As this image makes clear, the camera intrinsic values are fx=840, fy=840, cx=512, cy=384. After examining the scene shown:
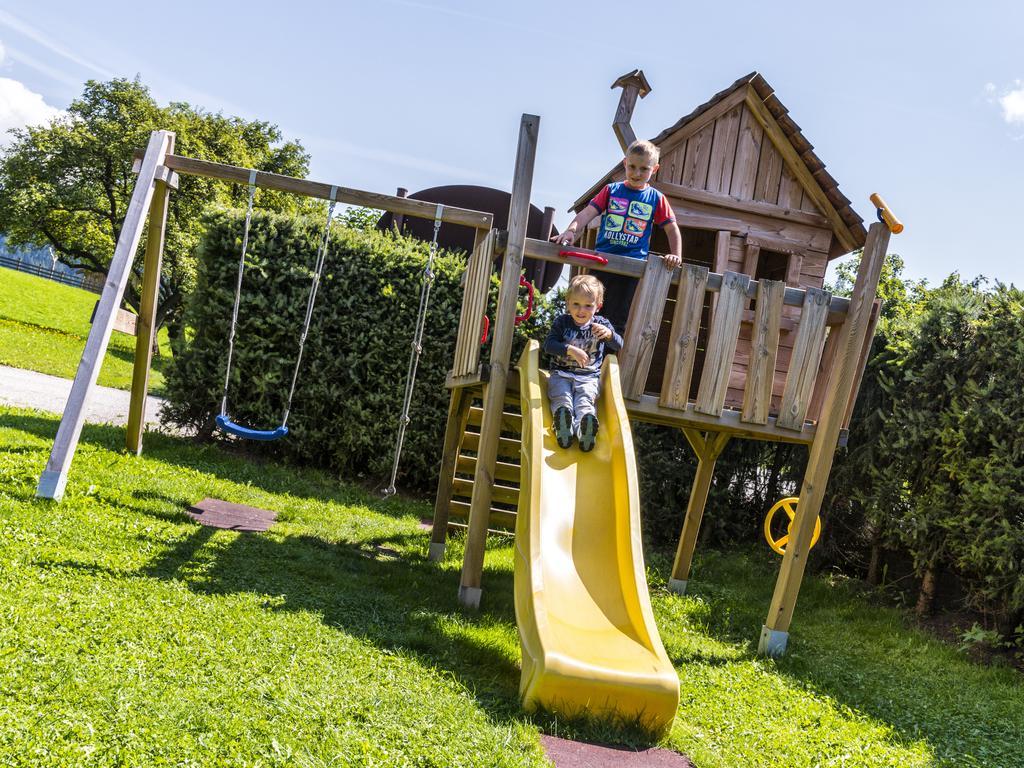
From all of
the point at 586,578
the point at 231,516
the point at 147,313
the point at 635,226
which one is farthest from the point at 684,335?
the point at 147,313

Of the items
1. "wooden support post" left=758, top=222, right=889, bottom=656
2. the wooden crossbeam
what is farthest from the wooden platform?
"wooden support post" left=758, top=222, right=889, bottom=656

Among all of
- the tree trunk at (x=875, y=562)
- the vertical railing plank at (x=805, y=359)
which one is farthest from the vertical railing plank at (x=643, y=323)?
the tree trunk at (x=875, y=562)

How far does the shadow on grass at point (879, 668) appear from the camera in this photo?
473cm

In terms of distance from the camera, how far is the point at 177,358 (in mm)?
9977

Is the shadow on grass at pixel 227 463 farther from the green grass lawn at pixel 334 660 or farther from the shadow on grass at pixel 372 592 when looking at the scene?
the shadow on grass at pixel 372 592

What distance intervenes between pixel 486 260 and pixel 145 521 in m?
3.03

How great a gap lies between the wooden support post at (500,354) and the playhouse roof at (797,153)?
4.00 metres

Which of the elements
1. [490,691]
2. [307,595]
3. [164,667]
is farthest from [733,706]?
[164,667]

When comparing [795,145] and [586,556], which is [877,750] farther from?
[795,145]

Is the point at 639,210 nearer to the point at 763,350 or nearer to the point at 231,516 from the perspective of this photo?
the point at 763,350

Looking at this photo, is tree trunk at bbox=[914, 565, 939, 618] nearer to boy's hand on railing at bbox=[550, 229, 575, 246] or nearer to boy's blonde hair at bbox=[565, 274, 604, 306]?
boy's blonde hair at bbox=[565, 274, 604, 306]

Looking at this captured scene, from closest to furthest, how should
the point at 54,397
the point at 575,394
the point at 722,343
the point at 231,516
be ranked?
the point at 575,394
the point at 722,343
the point at 231,516
the point at 54,397

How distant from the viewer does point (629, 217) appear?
254 inches

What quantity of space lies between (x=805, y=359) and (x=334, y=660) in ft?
12.5
